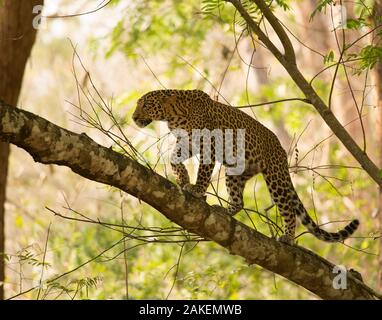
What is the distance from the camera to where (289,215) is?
7.68 meters

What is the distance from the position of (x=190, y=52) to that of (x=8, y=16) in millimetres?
9581

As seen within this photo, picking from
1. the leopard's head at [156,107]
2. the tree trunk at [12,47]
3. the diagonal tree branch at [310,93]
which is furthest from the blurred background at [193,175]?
the diagonal tree branch at [310,93]

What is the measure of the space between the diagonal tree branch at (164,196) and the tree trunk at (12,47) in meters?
3.67

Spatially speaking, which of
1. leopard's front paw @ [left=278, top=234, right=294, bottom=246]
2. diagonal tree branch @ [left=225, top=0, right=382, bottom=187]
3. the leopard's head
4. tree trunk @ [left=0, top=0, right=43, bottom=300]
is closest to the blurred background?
tree trunk @ [left=0, top=0, right=43, bottom=300]

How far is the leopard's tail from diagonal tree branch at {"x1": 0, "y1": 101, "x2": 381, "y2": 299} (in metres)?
0.73

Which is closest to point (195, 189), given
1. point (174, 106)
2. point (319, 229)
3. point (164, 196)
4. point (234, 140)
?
point (234, 140)

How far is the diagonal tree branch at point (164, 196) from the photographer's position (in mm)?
4770

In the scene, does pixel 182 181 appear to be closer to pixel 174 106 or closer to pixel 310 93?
pixel 174 106

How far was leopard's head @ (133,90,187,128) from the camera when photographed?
7.39 m

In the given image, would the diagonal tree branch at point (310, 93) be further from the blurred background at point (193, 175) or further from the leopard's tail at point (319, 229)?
the blurred background at point (193, 175)

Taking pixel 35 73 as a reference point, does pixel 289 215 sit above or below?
below

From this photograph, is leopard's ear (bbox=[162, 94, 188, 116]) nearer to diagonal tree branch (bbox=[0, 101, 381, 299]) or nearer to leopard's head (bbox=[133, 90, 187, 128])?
leopard's head (bbox=[133, 90, 187, 128])
